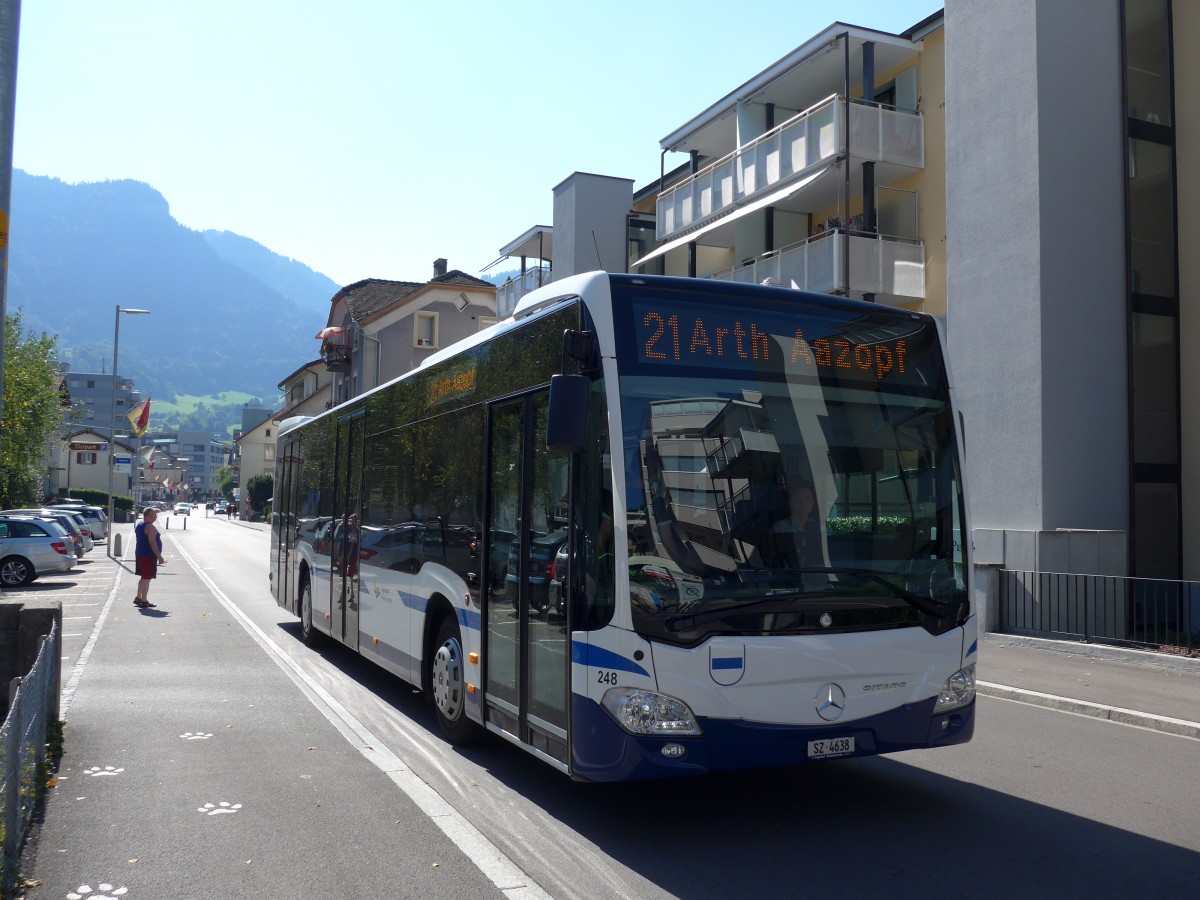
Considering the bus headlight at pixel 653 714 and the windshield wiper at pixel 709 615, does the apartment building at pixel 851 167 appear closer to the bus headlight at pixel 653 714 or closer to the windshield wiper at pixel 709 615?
the windshield wiper at pixel 709 615

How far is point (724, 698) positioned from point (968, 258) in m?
15.5

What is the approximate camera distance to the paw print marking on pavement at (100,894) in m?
4.86

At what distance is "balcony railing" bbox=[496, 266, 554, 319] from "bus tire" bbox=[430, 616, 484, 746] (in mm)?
28299

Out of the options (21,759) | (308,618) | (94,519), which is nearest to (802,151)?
(308,618)

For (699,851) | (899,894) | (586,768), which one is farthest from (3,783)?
(899,894)

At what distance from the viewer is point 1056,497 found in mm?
17703

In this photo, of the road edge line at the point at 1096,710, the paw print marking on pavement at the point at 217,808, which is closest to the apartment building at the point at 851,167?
the road edge line at the point at 1096,710

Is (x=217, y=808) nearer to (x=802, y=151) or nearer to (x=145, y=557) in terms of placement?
(x=145, y=557)

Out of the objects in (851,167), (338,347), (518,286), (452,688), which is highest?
A: (338,347)

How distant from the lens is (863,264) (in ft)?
72.3

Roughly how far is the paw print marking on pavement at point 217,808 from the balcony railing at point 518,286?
98.9 feet

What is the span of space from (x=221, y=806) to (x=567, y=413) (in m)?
3.20

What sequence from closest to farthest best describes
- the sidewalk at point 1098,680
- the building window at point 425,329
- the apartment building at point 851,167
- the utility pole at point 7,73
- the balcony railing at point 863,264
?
the utility pole at point 7,73, the sidewalk at point 1098,680, the balcony railing at point 863,264, the apartment building at point 851,167, the building window at point 425,329

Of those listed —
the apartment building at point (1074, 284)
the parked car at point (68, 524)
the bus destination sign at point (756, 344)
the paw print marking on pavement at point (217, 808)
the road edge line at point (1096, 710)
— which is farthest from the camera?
the parked car at point (68, 524)
